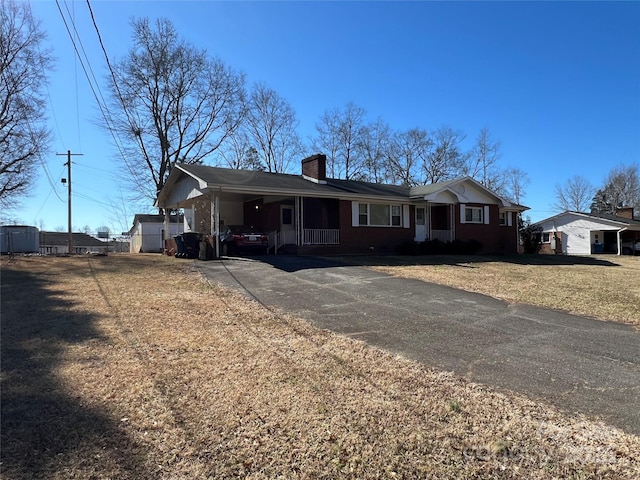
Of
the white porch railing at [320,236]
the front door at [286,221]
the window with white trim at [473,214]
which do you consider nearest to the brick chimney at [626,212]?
the window with white trim at [473,214]

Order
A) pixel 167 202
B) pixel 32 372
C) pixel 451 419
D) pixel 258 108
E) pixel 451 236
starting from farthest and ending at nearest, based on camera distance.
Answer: pixel 258 108
pixel 167 202
pixel 451 236
pixel 32 372
pixel 451 419

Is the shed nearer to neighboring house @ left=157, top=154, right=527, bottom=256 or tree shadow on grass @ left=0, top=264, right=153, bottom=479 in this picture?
neighboring house @ left=157, top=154, right=527, bottom=256

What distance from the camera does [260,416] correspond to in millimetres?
3627

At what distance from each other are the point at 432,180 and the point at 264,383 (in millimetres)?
45211

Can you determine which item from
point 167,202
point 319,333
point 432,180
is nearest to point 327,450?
point 319,333

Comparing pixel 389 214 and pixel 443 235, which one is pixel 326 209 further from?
pixel 443 235

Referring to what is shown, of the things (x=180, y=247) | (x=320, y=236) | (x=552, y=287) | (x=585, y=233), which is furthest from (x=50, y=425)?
(x=585, y=233)

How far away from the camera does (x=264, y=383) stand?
435cm

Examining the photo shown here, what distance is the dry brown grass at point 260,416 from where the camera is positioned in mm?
2928

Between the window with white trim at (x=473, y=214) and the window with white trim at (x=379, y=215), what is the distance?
492 cm

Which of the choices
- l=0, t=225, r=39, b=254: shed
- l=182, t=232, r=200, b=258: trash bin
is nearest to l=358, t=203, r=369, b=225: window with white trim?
l=182, t=232, r=200, b=258: trash bin

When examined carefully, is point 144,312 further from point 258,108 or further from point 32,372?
point 258,108

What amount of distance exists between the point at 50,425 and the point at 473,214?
79.2 feet

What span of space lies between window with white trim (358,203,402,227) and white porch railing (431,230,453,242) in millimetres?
2702
